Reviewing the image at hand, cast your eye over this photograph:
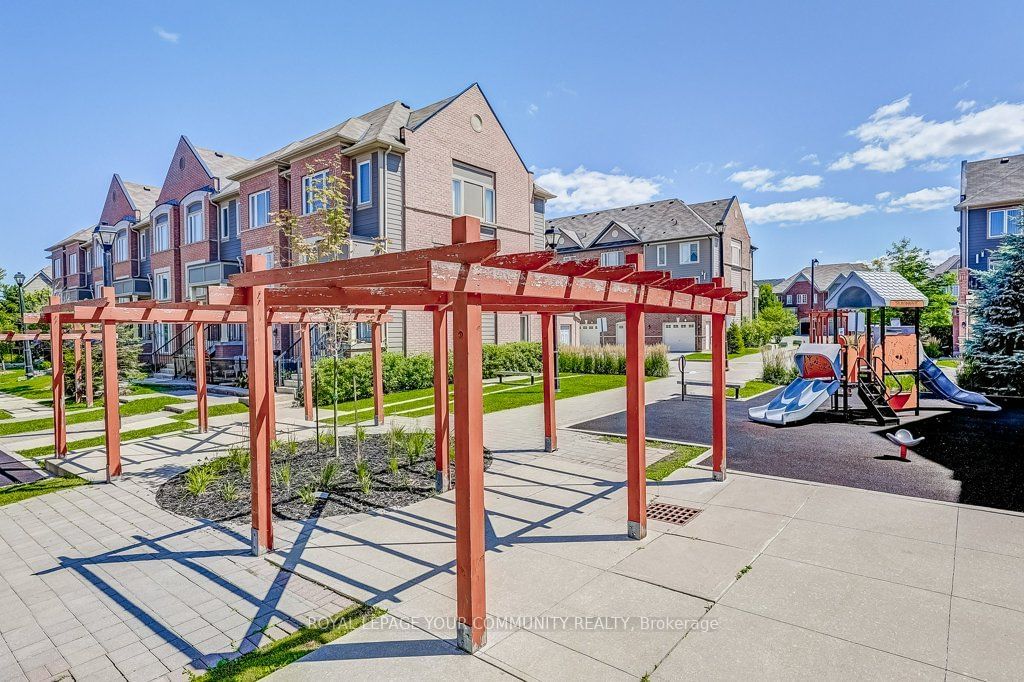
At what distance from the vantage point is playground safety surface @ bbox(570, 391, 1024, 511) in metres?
7.30

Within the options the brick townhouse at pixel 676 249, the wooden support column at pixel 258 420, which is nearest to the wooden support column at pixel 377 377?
the wooden support column at pixel 258 420

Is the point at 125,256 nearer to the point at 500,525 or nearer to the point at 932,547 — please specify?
the point at 500,525

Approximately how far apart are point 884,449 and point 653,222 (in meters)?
33.3

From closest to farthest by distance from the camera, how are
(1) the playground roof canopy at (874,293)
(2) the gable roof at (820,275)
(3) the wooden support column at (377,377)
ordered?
(3) the wooden support column at (377,377), (1) the playground roof canopy at (874,293), (2) the gable roof at (820,275)

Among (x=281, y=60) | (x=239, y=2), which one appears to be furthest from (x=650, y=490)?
(x=281, y=60)

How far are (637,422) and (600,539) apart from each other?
129 cm

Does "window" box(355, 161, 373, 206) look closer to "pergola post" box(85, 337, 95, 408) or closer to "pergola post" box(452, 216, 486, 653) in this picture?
"pergola post" box(85, 337, 95, 408)

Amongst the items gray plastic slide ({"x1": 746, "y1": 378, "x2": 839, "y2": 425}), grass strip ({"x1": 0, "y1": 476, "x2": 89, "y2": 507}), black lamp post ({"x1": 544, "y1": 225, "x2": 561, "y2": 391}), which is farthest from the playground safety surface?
grass strip ({"x1": 0, "y1": 476, "x2": 89, "y2": 507})

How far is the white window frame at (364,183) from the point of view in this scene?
743 inches

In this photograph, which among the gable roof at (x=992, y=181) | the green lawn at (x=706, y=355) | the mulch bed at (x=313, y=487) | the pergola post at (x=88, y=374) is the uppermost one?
the gable roof at (x=992, y=181)

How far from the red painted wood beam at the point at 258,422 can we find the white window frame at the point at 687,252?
3593cm

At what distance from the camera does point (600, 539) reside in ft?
18.4

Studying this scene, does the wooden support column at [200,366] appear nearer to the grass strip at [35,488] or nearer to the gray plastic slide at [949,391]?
the grass strip at [35,488]

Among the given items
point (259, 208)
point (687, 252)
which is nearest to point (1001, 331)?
point (687, 252)
